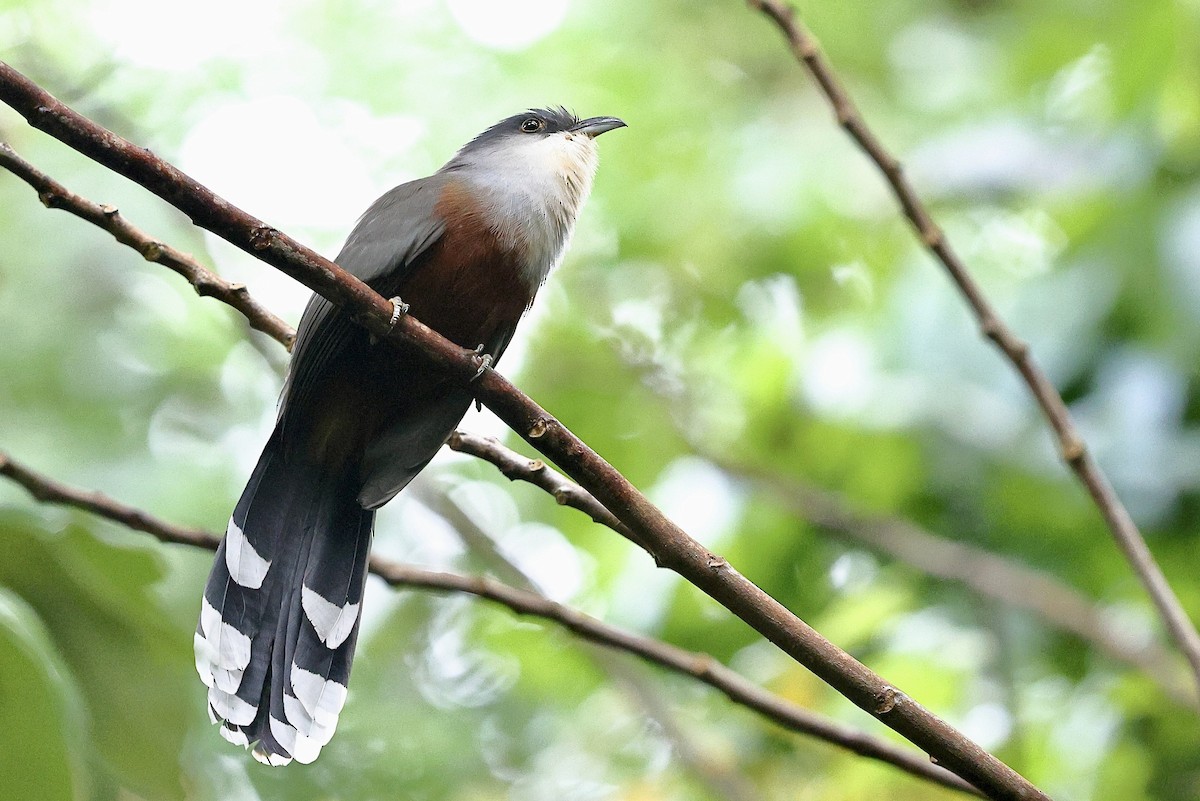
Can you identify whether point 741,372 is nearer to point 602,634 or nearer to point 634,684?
point 634,684

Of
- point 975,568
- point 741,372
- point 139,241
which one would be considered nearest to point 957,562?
point 975,568

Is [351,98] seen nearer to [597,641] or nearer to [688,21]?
[688,21]

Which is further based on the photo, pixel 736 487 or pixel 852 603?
pixel 736 487

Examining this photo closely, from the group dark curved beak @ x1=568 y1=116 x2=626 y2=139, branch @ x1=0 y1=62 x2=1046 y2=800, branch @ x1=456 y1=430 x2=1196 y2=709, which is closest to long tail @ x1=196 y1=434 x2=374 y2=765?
branch @ x1=0 y1=62 x2=1046 y2=800

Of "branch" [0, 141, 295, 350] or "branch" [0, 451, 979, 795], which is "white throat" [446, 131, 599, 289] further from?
"branch" [0, 451, 979, 795]

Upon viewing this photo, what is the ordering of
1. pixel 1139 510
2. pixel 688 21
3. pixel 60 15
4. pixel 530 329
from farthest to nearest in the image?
pixel 688 21 < pixel 530 329 < pixel 60 15 < pixel 1139 510

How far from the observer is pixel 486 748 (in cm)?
403

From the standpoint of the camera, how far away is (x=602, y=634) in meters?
2.06

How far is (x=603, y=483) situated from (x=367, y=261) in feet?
3.19

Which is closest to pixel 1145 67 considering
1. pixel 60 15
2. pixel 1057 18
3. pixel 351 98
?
pixel 1057 18

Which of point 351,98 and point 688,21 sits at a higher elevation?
point 688,21

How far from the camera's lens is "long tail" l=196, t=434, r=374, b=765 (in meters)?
2.15

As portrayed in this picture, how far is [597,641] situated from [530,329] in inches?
91.6

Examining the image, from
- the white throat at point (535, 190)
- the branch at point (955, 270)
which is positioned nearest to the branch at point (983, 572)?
the branch at point (955, 270)
